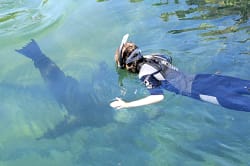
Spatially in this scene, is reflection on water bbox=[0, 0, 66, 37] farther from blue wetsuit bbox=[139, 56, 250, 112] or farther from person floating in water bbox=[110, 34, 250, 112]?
blue wetsuit bbox=[139, 56, 250, 112]

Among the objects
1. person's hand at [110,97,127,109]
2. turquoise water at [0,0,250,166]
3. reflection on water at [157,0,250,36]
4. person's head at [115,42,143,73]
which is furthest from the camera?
reflection on water at [157,0,250,36]

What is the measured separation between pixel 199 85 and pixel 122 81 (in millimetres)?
1336

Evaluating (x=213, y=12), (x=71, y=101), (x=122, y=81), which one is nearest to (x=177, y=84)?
(x=122, y=81)

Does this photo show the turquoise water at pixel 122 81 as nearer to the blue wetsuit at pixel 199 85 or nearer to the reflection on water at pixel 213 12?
the reflection on water at pixel 213 12

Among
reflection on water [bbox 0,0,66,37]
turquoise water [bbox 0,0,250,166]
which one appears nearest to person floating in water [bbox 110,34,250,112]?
turquoise water [bbox 0,0,250,166]

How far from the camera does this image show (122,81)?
577 cm

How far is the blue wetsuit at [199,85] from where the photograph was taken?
4.61 meters

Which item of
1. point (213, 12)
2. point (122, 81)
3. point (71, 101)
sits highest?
point (213, 12)

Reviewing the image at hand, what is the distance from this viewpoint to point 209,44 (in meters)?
6.37

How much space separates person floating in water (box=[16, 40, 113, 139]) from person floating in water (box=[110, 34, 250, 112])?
379 millimetres

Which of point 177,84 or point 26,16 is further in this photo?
point 26,16

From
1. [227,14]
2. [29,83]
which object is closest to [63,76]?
[29,83]

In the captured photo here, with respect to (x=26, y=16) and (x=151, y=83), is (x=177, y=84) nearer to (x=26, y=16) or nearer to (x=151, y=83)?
(x=151, y=83)

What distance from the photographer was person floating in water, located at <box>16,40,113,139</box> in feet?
16.8
